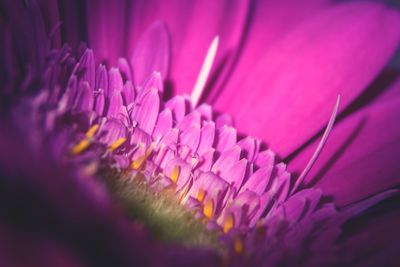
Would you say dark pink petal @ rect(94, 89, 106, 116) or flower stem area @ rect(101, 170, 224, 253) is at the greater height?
dark pink petal @ rect(94, 89, 106, 116)

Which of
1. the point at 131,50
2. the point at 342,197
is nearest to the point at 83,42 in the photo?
the point at 131,50

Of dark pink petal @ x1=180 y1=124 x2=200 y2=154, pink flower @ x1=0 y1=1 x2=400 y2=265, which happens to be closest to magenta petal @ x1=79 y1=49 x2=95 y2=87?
pink flower @ x1=0 y1=1 x2=400 y2=265

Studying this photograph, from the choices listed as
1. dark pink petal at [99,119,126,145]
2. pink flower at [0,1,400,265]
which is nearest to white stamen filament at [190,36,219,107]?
pink flower at [0,1,400,265]

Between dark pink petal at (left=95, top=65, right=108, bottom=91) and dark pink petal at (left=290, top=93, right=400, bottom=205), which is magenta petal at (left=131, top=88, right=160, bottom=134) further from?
dark pink petal at (left=290, top=93, right=400, bottom=205)

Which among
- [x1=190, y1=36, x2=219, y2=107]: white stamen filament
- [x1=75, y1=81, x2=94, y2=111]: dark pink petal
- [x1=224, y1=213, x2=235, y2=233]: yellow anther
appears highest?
[x1=190, y1=36, x2=219, y2=107]: white stamen filament

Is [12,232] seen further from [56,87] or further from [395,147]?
[395,147]

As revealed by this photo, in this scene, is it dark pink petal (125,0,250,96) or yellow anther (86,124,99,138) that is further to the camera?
dark pink petal (125,0,250,96)

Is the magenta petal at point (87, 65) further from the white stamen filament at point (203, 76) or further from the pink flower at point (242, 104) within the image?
the white stamen filament at point (203, 76)

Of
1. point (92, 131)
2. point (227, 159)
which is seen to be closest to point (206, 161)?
point (227, 159)
